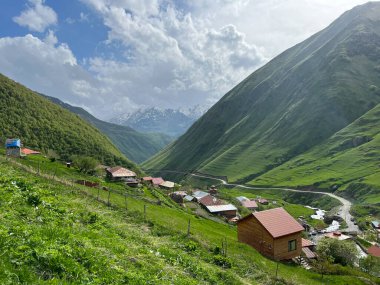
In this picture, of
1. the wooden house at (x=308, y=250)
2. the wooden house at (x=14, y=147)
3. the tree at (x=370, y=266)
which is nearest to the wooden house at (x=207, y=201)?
the wooden house at (x=308, y=250)

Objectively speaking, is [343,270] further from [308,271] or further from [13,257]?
[13,257]

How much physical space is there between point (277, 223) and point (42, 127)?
12477 cm

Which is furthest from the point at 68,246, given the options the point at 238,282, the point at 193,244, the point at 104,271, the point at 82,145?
the point at 82,145

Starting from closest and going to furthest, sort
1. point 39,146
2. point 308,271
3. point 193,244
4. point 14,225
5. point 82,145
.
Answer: point 14,225 → point 193,244 → point 308,271 → point 39,146 → point 82,145

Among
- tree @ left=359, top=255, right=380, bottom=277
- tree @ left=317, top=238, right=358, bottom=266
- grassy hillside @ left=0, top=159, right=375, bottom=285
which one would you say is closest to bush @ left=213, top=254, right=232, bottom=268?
grassy hillside @ left=0, top=159, right=375, bottom=285

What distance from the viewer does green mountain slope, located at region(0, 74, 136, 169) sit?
461 feet

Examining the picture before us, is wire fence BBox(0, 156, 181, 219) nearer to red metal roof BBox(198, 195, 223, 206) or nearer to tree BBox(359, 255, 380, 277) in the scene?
tree BBox(359, 255, 380, 277)

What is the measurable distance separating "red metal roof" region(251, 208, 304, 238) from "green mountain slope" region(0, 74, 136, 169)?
4176 inches

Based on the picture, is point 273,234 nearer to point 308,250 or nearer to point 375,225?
point 308,250

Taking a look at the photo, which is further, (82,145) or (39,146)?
(82,145)

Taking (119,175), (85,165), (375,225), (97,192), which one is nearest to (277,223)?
(97,192)

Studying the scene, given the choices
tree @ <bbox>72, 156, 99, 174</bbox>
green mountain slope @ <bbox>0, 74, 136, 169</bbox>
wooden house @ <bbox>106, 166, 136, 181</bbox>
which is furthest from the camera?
green mountain slope @ <bbox>0, 74, 136, 169</bbox>

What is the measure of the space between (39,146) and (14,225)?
5310 inches

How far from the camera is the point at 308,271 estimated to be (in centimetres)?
4916
